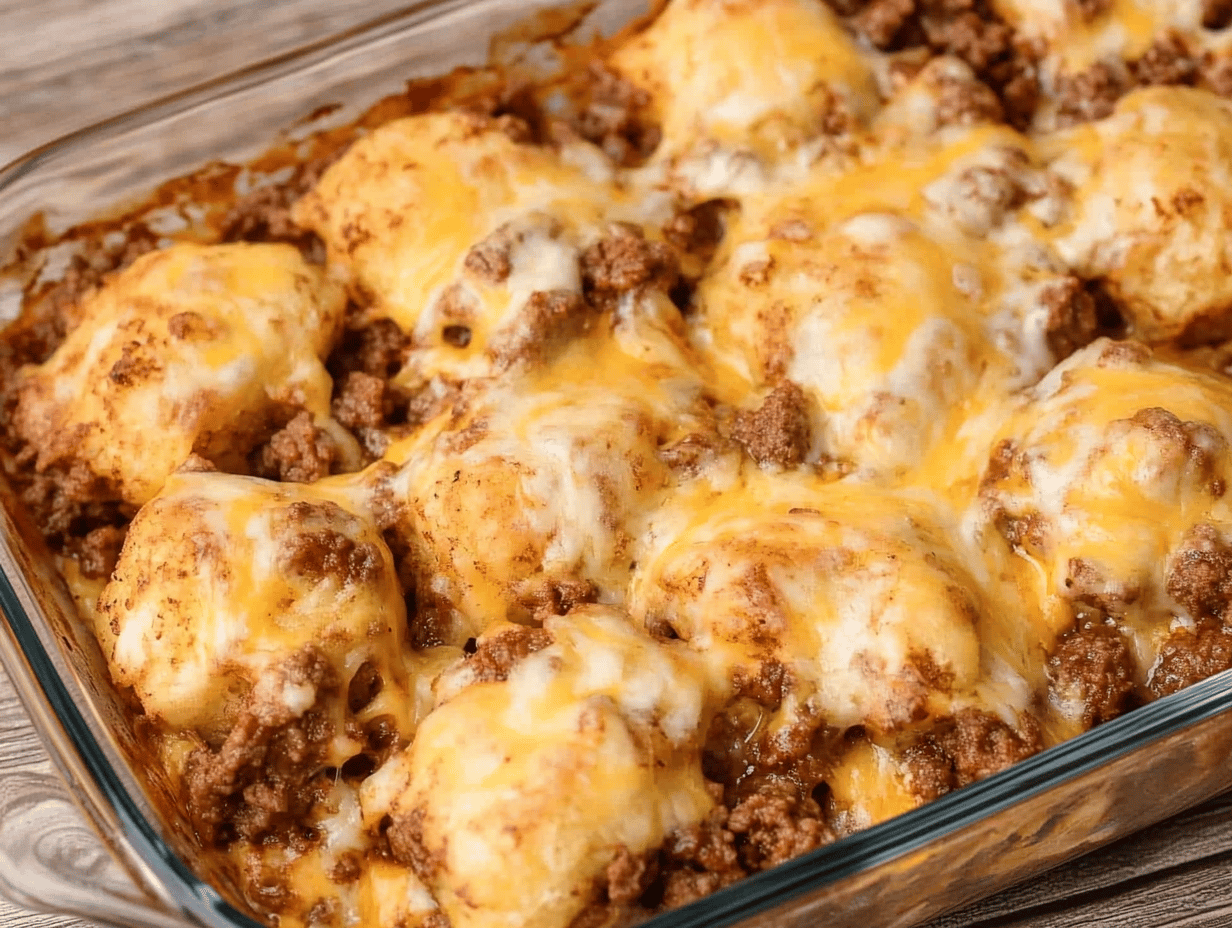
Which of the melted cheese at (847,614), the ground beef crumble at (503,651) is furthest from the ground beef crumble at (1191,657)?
the ground beef crumble at (503,651)

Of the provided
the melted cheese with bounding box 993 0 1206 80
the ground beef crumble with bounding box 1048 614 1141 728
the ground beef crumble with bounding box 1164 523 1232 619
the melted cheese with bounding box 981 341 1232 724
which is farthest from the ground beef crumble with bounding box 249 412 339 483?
the melted cheese with bounding box 993 0 1206 80

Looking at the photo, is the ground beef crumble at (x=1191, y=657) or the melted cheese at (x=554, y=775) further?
the ground beef crumble at (x=1191, y=657)

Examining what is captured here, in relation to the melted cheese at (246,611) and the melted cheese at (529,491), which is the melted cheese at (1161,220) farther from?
the melted cheese at (246,611)

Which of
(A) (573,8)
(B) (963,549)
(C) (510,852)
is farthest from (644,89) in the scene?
(C) (510,852)

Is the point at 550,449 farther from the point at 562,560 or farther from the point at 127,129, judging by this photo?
the point at 127,129

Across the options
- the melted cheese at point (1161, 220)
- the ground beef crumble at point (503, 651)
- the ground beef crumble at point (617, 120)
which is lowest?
the ground beef crumble at point (503, 651)

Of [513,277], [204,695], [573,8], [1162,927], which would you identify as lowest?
[1162,927]

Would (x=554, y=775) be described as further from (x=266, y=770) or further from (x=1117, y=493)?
(x=1117, y=493)
